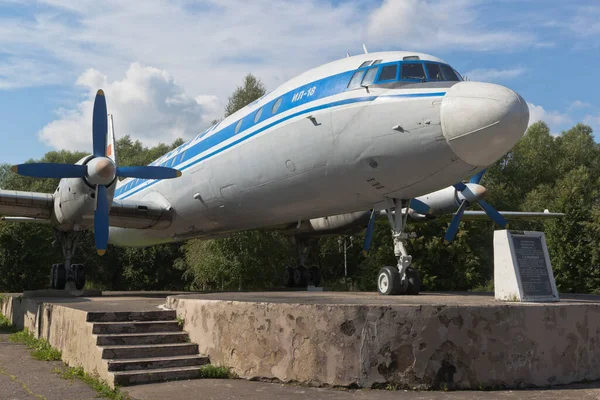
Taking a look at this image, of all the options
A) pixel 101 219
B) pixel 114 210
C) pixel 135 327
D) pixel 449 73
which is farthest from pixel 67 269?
pixel 449 73

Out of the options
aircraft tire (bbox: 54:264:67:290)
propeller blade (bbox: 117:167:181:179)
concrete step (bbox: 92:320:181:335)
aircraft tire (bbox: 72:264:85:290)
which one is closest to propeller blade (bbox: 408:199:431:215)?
propeller blade (bbox: 117:167:181:179)

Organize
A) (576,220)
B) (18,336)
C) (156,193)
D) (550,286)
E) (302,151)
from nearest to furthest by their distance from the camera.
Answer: (550,286) < (302,151) < (18,336) < (156,193) < (576,220)

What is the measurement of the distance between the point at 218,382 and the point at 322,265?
3850 centimetres

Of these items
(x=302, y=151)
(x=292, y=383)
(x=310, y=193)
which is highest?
(x=302, y=151)

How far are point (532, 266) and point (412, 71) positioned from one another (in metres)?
4.41

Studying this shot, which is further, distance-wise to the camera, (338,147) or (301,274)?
(301,274)

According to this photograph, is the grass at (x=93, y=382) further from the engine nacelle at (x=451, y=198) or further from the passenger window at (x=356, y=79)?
the engine nacelle at (x=451, y=198)

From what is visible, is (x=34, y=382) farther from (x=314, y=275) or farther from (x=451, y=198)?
(x=314, y=275)

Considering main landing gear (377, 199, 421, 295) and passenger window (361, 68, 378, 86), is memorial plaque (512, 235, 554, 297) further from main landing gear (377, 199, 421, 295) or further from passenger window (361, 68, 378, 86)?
passenger window (361, 68, 378, 86)

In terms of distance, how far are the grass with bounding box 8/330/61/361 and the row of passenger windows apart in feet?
24.6

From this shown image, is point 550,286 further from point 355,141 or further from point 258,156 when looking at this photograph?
point 258,156

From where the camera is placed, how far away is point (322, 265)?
4581 cm

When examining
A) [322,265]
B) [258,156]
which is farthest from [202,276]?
[258,156]

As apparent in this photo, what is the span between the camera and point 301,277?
20.2 m
